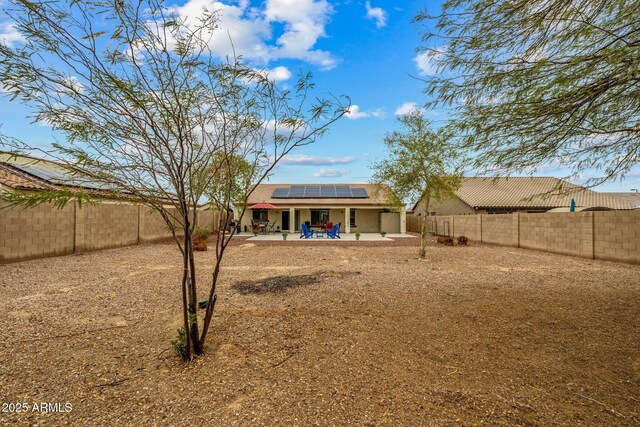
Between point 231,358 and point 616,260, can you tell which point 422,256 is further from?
point 231,358

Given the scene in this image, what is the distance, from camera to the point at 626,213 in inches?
384

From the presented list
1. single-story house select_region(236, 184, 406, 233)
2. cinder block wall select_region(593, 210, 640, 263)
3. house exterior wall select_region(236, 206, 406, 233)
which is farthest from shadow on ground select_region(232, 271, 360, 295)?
house exterior wall select_region(236, 206, 406, 233)

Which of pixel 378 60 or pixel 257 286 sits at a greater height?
pixel 378 60

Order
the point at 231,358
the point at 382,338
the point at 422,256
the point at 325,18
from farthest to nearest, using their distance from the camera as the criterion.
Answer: the point at 422,256 < the point at 325,18 < the point at 382,338 < the point at 231,358

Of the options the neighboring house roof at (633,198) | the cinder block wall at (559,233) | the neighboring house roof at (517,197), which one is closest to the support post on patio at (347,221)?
the neighboring house roof at (517,197)

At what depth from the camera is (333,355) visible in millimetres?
3332

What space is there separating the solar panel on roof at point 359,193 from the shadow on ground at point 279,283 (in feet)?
63.2

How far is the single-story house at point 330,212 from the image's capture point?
989 inches

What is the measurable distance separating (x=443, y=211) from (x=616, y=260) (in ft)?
67.7

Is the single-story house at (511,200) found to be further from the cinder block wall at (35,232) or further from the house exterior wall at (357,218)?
the cinder block wall at (35,232)

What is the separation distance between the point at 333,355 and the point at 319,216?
2340cm

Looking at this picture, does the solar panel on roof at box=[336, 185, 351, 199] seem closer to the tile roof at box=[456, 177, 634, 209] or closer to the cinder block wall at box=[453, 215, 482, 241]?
the tile roof at box=[456, 177, 634, 209]

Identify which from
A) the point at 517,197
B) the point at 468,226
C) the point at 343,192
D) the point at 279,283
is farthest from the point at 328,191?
the point at 279,283

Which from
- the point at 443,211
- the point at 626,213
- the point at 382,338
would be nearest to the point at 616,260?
the point at 626,213
